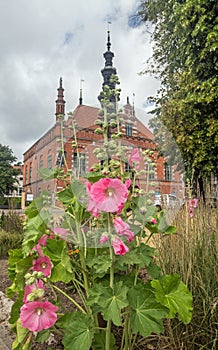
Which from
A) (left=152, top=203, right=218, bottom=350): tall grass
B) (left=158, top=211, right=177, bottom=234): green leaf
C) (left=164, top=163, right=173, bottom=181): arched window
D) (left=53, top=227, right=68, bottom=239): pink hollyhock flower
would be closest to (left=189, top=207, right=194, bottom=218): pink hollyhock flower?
(left=152, top=203, right=218, bottom=350): tall grass

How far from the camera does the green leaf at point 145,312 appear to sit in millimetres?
700

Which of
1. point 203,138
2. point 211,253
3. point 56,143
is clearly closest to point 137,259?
point 56,143

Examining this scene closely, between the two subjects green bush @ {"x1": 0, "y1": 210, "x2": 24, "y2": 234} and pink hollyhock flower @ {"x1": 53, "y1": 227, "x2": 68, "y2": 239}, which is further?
green bush @ {"x1": 0, "y1": 210, "x2": 24, "y2": 234}

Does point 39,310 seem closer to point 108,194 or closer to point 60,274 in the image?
point 60,274

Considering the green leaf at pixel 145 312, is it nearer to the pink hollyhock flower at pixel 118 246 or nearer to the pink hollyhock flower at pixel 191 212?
the pink hollyhock flower at pixel 118 246

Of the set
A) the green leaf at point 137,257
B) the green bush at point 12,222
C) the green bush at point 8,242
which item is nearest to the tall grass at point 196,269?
the green leaf at point 137,257

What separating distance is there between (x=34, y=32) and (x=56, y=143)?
1877 mm

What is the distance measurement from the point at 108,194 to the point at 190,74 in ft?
18.2

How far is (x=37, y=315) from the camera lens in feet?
2.38

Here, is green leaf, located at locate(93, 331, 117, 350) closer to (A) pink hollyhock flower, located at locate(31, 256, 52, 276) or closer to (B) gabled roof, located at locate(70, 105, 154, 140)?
(A) pink hollyhock flower, located at locate(31, 256, 52, 276)

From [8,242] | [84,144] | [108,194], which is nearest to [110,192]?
[108,194]

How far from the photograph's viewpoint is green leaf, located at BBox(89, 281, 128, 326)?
658 mm

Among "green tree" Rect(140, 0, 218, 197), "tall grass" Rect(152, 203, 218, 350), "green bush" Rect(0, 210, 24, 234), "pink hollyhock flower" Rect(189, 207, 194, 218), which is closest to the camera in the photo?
"tall grass" Rect(152, 203, 218, 350)

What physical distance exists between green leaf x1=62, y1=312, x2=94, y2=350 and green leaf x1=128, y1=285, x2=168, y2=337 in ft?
0.38
